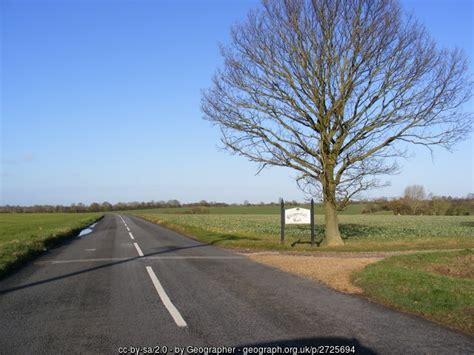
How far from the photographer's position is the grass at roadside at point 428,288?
717cm

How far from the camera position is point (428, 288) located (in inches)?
343

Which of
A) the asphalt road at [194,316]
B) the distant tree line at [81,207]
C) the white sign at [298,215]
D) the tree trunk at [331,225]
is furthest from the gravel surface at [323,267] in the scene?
the distant tree line at [81,207]

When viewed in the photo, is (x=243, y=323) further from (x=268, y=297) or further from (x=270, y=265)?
(x=270, y=265)

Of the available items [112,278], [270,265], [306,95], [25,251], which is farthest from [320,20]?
[25,251]

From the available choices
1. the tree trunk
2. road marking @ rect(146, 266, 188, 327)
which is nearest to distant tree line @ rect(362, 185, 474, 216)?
the tree trunk

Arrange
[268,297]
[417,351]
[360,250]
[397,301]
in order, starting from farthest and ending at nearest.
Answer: [360,250]
[268,297]
[397,301]
[417,351]

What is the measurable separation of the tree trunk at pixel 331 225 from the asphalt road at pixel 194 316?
9.10 meters

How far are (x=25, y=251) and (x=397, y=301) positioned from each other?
45.5 ft

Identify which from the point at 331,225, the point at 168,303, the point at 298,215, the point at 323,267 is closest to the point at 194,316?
the point at 168,303

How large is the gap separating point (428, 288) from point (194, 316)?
15.1 ft

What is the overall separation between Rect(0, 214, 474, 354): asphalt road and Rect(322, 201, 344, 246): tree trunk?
910cm

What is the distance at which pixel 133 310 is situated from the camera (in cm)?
769

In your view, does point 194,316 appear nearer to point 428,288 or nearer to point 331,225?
point 428,288

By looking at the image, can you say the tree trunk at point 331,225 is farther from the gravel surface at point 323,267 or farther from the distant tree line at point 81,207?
the distant tree line at point 81,207
